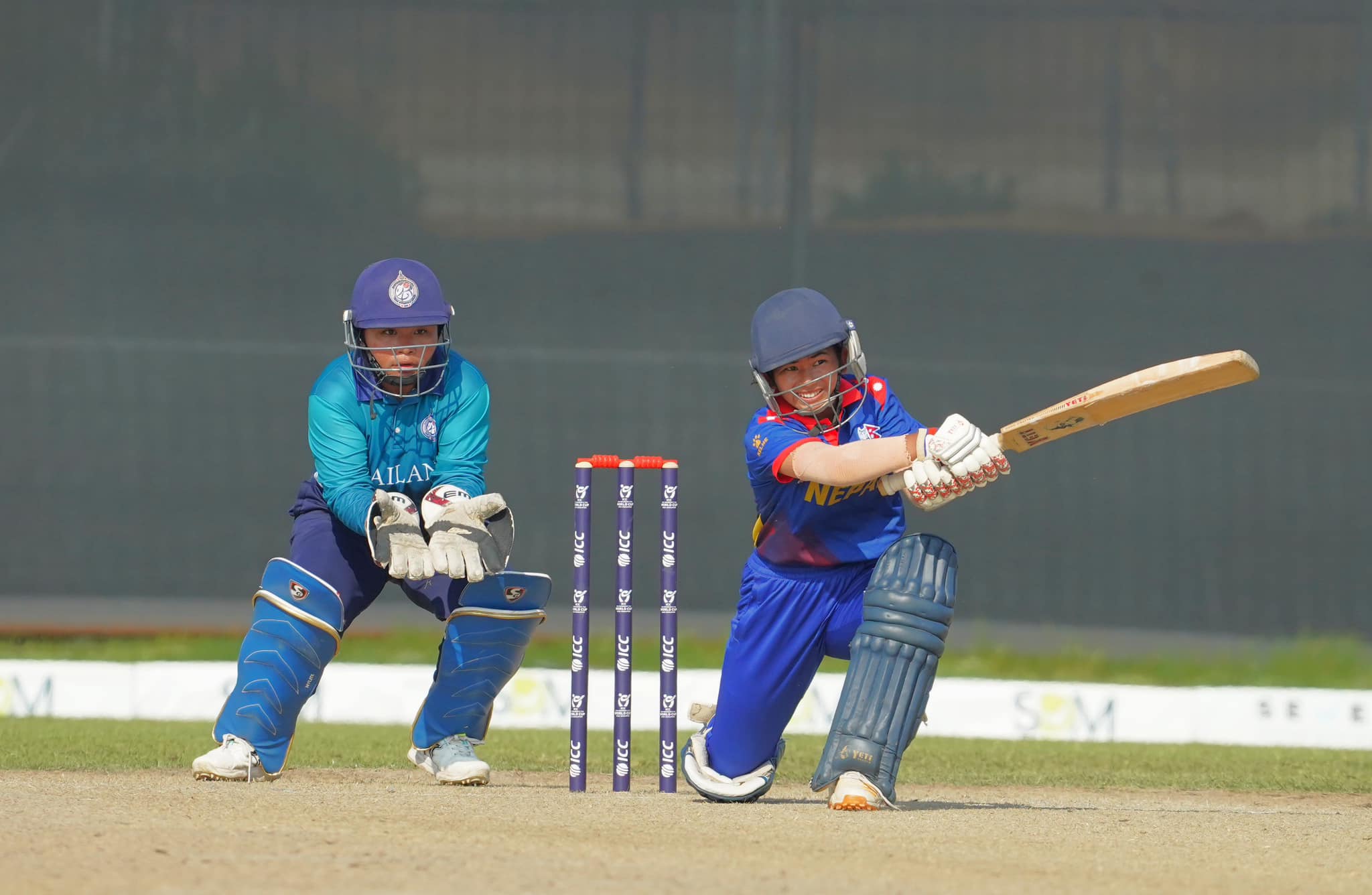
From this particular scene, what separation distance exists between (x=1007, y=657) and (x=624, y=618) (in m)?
3.97

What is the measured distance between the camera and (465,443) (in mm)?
4066

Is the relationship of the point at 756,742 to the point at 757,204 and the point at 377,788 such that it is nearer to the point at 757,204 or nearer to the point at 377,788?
the point at 377,788

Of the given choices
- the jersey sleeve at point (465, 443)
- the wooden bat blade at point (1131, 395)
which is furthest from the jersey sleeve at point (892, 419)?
the jersey sleeve at point (465, 443)

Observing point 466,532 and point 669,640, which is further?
point 669,640

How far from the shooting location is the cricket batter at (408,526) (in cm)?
386

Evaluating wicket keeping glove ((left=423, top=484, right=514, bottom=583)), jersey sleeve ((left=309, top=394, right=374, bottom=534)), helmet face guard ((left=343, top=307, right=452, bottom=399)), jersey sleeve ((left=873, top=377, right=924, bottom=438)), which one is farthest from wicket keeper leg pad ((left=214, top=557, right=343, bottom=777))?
jersey sleeve ((left=873, top=377, right=924, bottom=438))

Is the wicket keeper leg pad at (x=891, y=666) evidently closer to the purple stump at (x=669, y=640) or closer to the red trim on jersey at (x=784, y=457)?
the red trim on jersey at (x=784, y=457)

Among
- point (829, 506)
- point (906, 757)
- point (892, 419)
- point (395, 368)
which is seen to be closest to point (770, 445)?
point (829, 506)

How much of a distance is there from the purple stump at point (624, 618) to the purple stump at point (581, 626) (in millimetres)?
79

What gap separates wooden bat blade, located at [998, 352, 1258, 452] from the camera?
339 cm

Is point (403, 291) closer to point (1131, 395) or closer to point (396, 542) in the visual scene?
point (396, 542)

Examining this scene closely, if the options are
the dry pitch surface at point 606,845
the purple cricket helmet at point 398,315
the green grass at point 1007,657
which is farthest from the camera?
the green grass at point 1007,657

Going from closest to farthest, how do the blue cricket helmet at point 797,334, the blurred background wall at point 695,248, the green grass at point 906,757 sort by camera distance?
the blue cricket helmet at point 797,334 → the green grass at point 906,757 → the blurred background wall at point 695,248

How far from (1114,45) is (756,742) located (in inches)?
202
